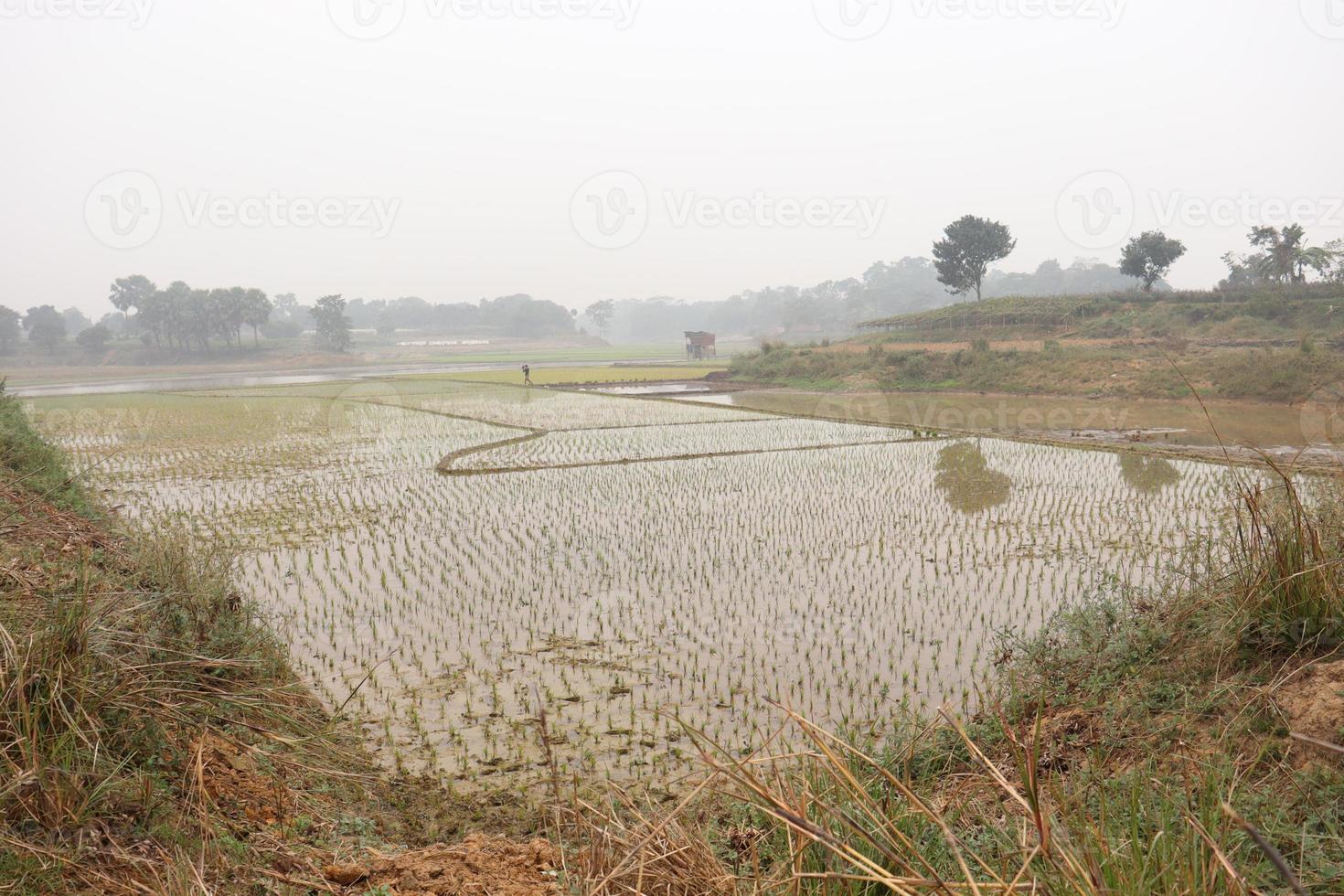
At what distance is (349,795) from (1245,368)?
24.2m

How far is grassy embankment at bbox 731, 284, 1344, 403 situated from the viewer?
2058cm

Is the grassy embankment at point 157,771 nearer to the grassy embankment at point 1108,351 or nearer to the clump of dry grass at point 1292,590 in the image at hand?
the clump of dry grass at point 1292,590

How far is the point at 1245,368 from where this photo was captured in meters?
20.6

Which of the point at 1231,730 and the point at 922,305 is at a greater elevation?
the point at 922,305

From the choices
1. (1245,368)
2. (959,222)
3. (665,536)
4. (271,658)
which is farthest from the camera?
(959,222)

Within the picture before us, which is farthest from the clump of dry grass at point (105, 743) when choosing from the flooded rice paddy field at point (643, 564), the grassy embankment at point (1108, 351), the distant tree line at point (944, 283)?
the distant tree line at point (944, 283)

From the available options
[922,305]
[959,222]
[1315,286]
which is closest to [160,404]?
[959,222]

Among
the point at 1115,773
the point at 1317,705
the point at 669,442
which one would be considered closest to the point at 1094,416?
the point at 669,442

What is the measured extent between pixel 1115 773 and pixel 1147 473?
1079 centimetres

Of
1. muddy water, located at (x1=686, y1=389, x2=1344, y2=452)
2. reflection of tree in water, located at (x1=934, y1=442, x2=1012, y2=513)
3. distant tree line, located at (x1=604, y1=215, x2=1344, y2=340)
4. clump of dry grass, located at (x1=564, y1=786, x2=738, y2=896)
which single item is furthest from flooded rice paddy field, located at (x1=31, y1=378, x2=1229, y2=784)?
distant tree line, located at (x1=604, y1=215, x2=1344, y2=340)

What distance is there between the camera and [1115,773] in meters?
3.10

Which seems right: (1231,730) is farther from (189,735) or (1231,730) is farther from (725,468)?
(725,468)

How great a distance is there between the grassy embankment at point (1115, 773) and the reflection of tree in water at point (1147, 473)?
22.4 ft

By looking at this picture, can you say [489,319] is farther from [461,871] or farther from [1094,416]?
[461,871]
